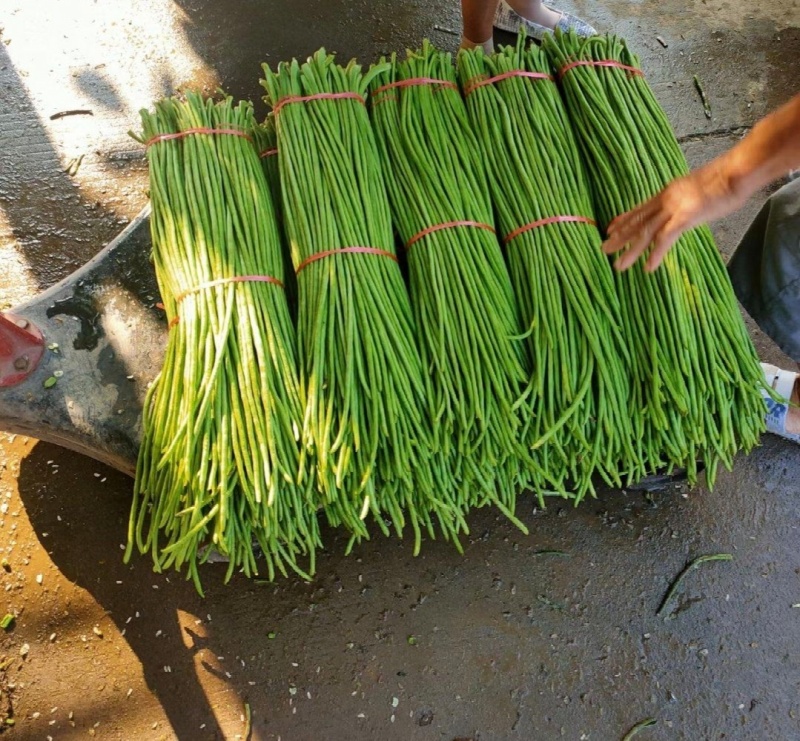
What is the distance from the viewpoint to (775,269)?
159cm

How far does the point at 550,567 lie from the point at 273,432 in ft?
3.15

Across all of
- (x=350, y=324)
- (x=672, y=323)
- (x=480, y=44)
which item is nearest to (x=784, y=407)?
(x=672, y=323)

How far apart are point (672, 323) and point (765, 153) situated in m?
0.43

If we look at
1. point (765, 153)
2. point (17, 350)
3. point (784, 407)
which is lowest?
Answer: point (784, 407)

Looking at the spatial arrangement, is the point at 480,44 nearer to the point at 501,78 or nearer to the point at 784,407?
the point at 501,78

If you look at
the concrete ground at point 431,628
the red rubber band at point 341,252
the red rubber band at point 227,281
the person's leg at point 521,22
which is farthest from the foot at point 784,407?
the red rubber band at point 227,281

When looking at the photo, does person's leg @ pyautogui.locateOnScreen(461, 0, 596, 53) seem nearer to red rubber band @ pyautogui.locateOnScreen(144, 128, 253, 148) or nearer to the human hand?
red rubber band @ pyautogui.locateOnScreen(144, 128, 253, 148)

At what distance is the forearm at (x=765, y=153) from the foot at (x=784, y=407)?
3.25 ft

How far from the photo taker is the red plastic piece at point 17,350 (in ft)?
5.23

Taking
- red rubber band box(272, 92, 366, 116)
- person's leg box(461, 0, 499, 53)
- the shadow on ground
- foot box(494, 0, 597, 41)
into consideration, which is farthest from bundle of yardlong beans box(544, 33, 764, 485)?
foot box(494, 0, 597, 41)

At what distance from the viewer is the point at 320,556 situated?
1.85 meters

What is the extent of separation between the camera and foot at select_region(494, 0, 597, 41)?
244 centimetres

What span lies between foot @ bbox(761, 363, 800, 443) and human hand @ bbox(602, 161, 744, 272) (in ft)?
2.98

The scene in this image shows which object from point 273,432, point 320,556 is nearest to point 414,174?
point 273,432
